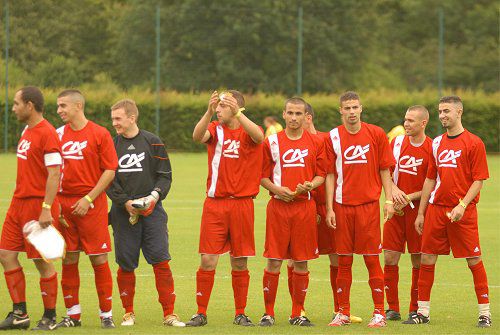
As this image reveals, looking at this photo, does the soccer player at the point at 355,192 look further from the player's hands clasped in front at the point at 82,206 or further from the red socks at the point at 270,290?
the player's hands clasped in front at the point at 82,206

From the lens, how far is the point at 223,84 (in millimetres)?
45500

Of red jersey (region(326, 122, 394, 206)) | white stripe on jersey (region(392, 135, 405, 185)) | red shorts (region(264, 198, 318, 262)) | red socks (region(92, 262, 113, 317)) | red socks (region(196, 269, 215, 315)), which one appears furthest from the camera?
white stripe on jersey (region(392, 135, 405, 185))

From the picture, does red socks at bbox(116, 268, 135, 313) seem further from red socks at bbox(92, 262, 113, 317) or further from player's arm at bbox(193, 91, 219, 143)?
player's arm at bbox(193, 91, 219, 143)

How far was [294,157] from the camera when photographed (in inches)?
380

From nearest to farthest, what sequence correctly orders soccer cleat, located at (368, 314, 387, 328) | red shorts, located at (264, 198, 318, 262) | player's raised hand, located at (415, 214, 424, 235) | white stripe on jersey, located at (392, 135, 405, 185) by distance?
→ 1. soccer cleat, located at (368, 314, 387, 328)
2. red shorts, located at (264, 198, 318, 262)
3. player's raised hand, located at (415, 214, 424, 235)
4. white stripe on jersey, located at (392, 135, 405, 185)

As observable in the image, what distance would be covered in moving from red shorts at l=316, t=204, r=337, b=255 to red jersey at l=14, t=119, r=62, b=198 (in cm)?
277

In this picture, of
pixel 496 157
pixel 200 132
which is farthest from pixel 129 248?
pixel 496 157

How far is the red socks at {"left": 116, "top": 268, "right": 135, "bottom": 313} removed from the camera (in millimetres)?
9500

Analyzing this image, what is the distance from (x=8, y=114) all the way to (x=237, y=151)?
28633mm

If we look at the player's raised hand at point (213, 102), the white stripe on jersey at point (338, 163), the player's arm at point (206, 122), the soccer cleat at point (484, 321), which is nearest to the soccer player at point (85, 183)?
the player's arm at point (206, 122)

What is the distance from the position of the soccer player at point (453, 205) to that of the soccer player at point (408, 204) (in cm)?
36

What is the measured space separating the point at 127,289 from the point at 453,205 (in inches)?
123

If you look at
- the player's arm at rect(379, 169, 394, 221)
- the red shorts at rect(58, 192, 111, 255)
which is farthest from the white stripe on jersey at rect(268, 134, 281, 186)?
the red shorts at rect(58, 192, 111, 255)

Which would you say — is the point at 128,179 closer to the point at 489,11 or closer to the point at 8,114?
the point at 8,114
